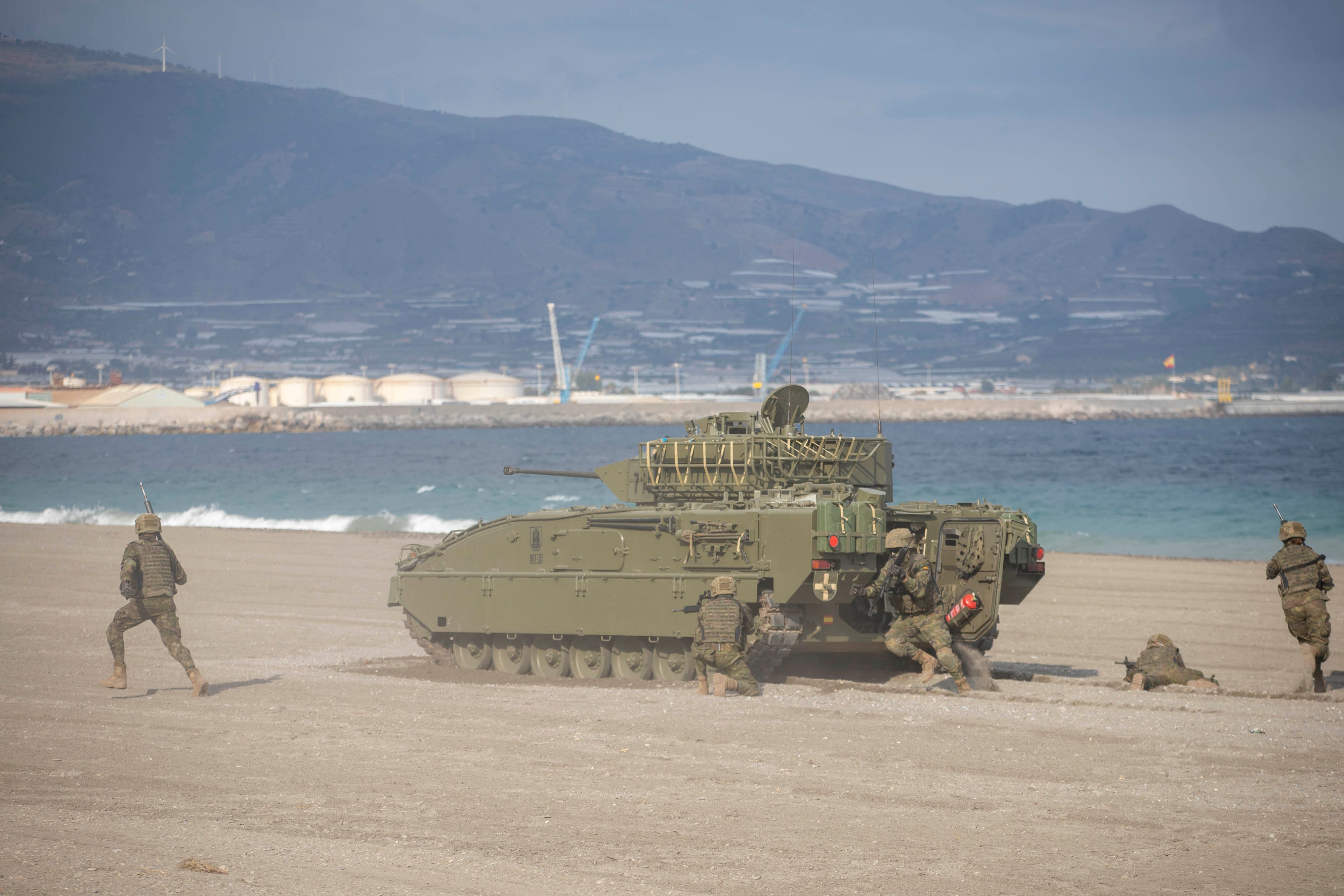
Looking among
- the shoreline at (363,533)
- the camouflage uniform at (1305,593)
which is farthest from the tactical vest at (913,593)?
the shoreline at (363,533)

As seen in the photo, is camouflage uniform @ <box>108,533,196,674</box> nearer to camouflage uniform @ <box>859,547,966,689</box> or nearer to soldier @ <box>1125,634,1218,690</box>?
camouflage uniform @ <box>859,547,966,689</box>

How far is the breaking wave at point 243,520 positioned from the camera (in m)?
43.1

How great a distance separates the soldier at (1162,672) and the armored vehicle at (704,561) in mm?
1490

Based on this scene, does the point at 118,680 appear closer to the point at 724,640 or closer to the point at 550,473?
the point at 550,473

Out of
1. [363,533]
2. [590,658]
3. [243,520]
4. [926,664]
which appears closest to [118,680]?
[590,658]

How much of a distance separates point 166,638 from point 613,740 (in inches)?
208

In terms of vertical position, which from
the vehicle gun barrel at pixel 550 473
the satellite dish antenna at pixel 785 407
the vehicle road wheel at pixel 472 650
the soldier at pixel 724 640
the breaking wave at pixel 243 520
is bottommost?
the breaking wave at pixel 243 520

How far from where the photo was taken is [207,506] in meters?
51.2

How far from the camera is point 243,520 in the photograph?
46125mm

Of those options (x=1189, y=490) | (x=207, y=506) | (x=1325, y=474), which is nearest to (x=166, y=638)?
(x=207, y=506)

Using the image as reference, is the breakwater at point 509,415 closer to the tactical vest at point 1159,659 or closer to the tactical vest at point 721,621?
the tactical vest at point 1159,659

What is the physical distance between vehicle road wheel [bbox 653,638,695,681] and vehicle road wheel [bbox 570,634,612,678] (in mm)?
614

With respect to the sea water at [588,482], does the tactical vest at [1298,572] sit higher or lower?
higher

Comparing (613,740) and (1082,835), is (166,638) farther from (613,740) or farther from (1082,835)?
(1082,835)
